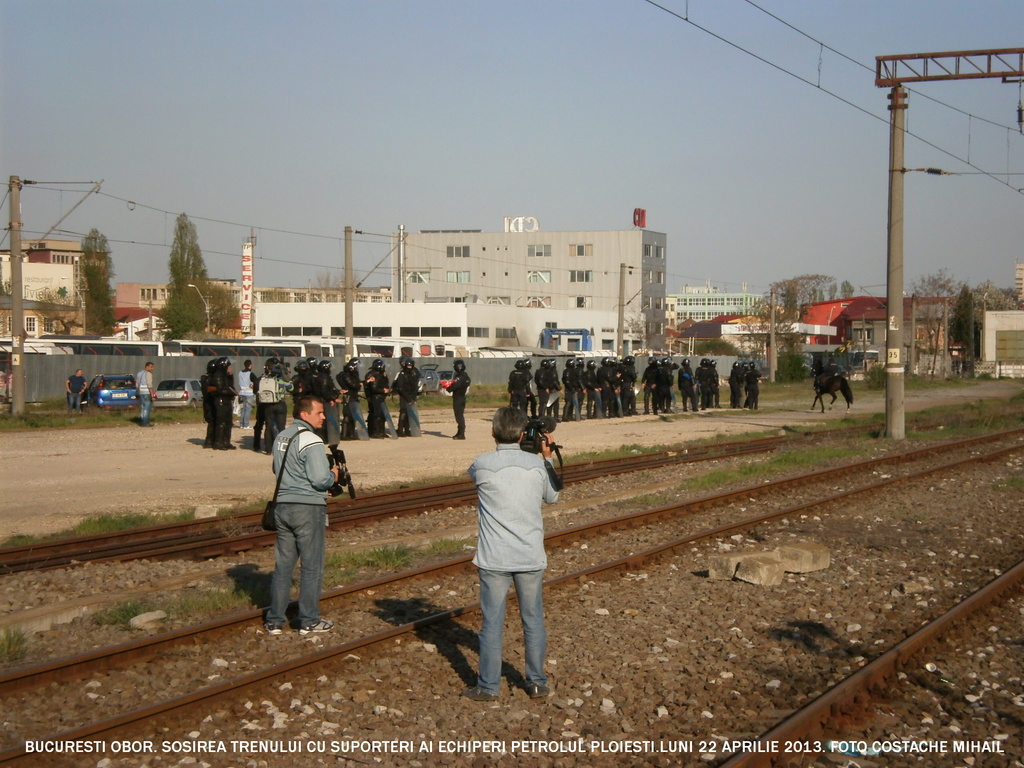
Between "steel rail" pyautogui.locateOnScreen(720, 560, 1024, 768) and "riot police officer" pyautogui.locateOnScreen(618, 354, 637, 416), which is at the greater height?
"riot police officer" pyautogui.locateOnScreen(618, 354, 637, 416)

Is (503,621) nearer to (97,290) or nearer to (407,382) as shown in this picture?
(407,382)

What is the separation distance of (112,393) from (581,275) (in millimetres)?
71417

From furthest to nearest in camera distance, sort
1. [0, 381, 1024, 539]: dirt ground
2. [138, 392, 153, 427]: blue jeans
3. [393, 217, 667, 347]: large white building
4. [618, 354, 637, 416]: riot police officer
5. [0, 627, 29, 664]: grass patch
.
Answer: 1. [393, 217, 667, 347]: large white building
2. [618, 354, 637, 416]: riot police officer
3. [138, 392, 153, 427]: blue jeans
4. [0, 381, 1024, 539]: dirt ground
5. [0, 627, 29, 664]: grass patch

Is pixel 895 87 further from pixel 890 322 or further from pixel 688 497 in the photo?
pixel 688 497

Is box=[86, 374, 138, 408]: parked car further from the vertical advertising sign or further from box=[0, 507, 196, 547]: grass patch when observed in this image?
the vertical advertising sign

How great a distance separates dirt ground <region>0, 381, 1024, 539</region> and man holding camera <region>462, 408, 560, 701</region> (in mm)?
7998

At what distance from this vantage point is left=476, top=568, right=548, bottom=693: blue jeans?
19.6ft

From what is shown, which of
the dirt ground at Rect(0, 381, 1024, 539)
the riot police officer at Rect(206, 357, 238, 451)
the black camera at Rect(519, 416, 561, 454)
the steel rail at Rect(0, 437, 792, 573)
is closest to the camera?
the black camera at Rect(519, 416, 561, 454)

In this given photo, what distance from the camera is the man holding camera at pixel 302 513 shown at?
7285 millimetres

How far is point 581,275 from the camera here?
102 metres

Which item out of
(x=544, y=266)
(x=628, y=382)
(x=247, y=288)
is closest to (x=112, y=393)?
(x=628, y=382)

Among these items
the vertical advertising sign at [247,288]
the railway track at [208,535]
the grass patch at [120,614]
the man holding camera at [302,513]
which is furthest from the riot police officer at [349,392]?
the vertical advertising sign at [247,288]

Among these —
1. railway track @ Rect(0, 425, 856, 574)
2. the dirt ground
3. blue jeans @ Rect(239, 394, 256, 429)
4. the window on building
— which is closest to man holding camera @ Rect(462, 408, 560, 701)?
railway track @ Rect(0, 425, 856, 574)

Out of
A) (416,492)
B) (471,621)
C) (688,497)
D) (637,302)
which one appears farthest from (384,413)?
(637,302)
